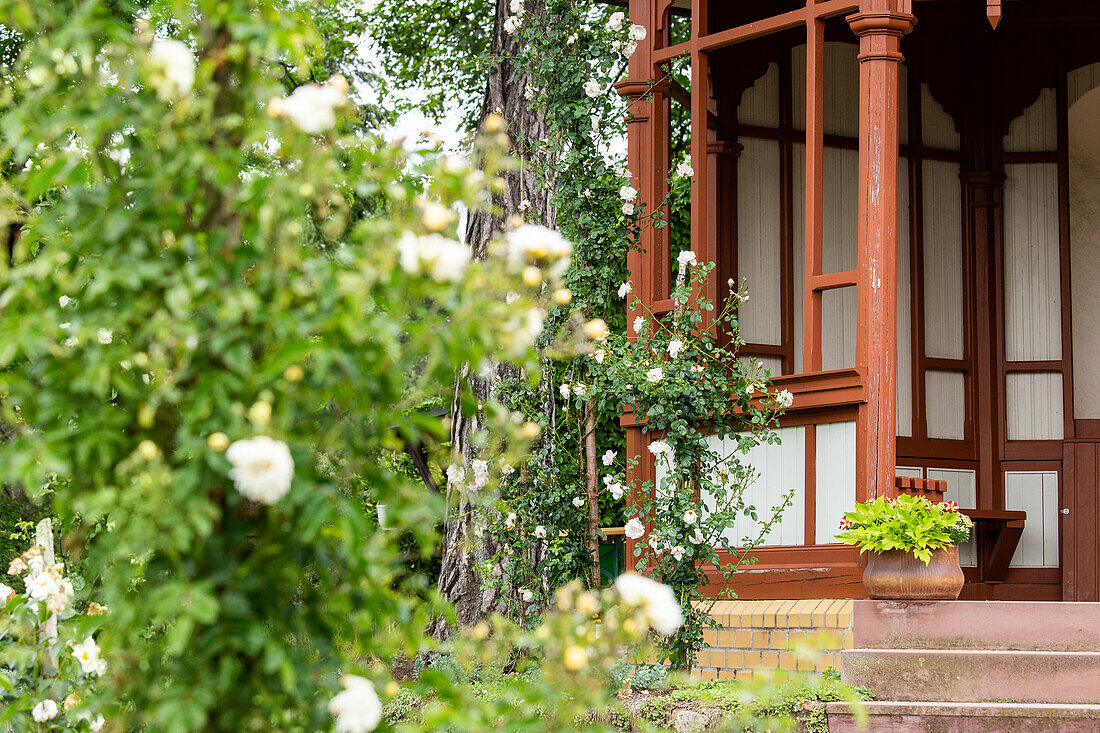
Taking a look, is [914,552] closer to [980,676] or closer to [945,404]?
[980,676]

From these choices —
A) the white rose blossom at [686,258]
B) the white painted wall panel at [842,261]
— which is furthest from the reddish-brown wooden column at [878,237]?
the white painted wall panel at [842,261]

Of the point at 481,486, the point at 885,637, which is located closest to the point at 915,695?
the point at 885,637

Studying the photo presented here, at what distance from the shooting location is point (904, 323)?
8.27 metres

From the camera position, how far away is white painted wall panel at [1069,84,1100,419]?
8.24 metres

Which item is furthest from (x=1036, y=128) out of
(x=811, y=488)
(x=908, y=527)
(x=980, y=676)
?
(x=980, y=676)

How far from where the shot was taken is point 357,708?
2078 millimetres

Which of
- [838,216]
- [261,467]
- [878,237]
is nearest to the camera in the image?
[261,467]

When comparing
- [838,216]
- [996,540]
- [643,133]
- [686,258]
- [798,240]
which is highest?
[643,133]

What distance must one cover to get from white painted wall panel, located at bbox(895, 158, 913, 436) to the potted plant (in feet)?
8.15

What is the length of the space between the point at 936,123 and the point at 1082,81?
0.95 metres

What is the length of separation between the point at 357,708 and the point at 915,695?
390 centimetres

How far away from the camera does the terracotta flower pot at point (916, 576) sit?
557 cm

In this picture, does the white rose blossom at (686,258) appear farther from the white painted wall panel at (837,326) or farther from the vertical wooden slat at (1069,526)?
the vertical wooden slat at (1069,526)

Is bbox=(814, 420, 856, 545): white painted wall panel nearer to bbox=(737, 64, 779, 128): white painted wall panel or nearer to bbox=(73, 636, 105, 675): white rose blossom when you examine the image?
bbox=(737, 64, 779, 128): white painted wall panel
